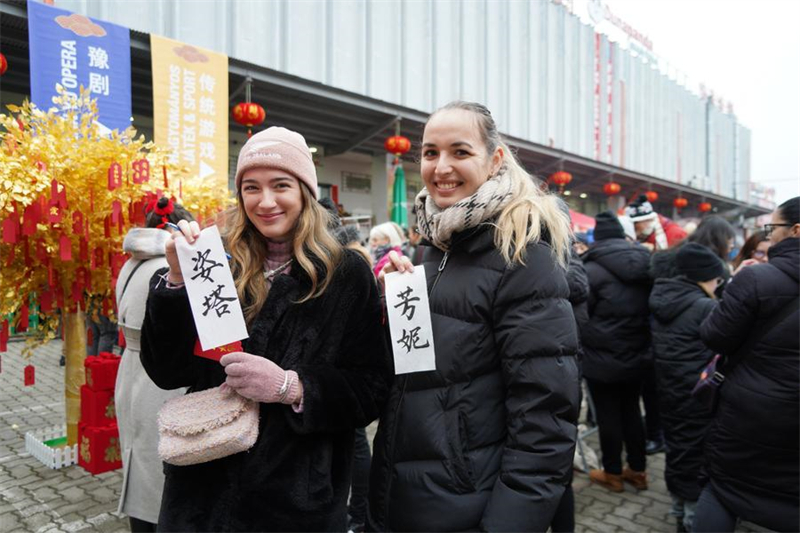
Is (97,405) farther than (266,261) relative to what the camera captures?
Yes

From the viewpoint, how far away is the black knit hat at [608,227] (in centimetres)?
371

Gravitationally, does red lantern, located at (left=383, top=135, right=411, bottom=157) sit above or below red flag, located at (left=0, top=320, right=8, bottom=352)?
above

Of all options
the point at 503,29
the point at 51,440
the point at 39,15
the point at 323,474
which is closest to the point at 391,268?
the point at 323,474

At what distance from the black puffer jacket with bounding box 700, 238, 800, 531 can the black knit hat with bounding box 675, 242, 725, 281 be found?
880mm

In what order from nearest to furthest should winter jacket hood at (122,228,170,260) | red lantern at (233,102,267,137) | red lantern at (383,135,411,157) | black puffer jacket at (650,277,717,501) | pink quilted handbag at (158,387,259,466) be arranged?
pink quilted handbag at (158,387,259,466), winter jacket hood at (122,228,170,260), black puffer jacket at (650,277,717,501), red lantern at (233,102,267,137), red lantern at (383,135,411,157)

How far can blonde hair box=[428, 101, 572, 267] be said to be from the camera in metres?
1.40

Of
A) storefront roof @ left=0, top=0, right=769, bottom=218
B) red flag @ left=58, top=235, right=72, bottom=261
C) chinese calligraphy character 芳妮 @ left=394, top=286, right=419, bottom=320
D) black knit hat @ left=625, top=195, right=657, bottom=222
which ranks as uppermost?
storefront roof @ left=0, top=0, right=769, bottom=218

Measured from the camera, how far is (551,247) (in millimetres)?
1440

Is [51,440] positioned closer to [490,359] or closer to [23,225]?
[23,225]

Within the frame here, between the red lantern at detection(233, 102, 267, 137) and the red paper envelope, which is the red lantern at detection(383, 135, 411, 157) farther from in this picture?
the red paper envelope

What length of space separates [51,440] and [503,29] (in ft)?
37.7

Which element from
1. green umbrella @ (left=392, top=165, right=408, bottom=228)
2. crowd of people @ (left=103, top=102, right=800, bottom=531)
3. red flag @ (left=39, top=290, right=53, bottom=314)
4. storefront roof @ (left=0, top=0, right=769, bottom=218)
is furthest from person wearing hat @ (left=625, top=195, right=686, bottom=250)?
green umbrella @ (left=392, top=165, right=408, bottom=228)

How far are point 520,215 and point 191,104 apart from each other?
20.1 ft

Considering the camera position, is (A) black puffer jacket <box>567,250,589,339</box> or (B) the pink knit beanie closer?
(B) the pink knit beanie
